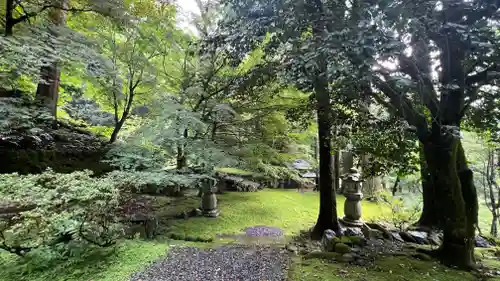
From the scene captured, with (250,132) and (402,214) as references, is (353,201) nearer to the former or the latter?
(402,214)

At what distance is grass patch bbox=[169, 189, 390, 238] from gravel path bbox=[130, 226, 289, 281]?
1.05 m

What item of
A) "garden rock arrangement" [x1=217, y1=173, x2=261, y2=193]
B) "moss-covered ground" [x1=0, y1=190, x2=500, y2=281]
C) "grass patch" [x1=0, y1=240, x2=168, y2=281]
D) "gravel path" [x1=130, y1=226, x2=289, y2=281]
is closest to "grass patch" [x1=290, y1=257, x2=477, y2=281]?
"moss-covered ground" [x1=0, y1=190, x2=500, y2=281]

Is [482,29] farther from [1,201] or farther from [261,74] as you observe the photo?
[1,201]

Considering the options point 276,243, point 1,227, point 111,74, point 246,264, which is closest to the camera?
point 1,227

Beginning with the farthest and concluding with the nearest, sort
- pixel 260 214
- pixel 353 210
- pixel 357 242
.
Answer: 1. pixel 260 214
2. pixel 353 210
3. pixel 357 242

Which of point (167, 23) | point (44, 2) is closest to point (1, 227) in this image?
point (44, 2)

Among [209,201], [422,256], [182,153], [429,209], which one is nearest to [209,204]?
[209,201]

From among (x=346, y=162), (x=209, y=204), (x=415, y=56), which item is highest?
(x=415, y=56)

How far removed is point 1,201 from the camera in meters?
2.48

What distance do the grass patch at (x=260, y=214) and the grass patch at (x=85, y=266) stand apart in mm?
1358

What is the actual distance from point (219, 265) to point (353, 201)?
335cm

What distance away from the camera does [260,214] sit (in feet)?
20.9

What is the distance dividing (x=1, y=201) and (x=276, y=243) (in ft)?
11.7

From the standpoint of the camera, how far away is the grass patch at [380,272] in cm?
266
